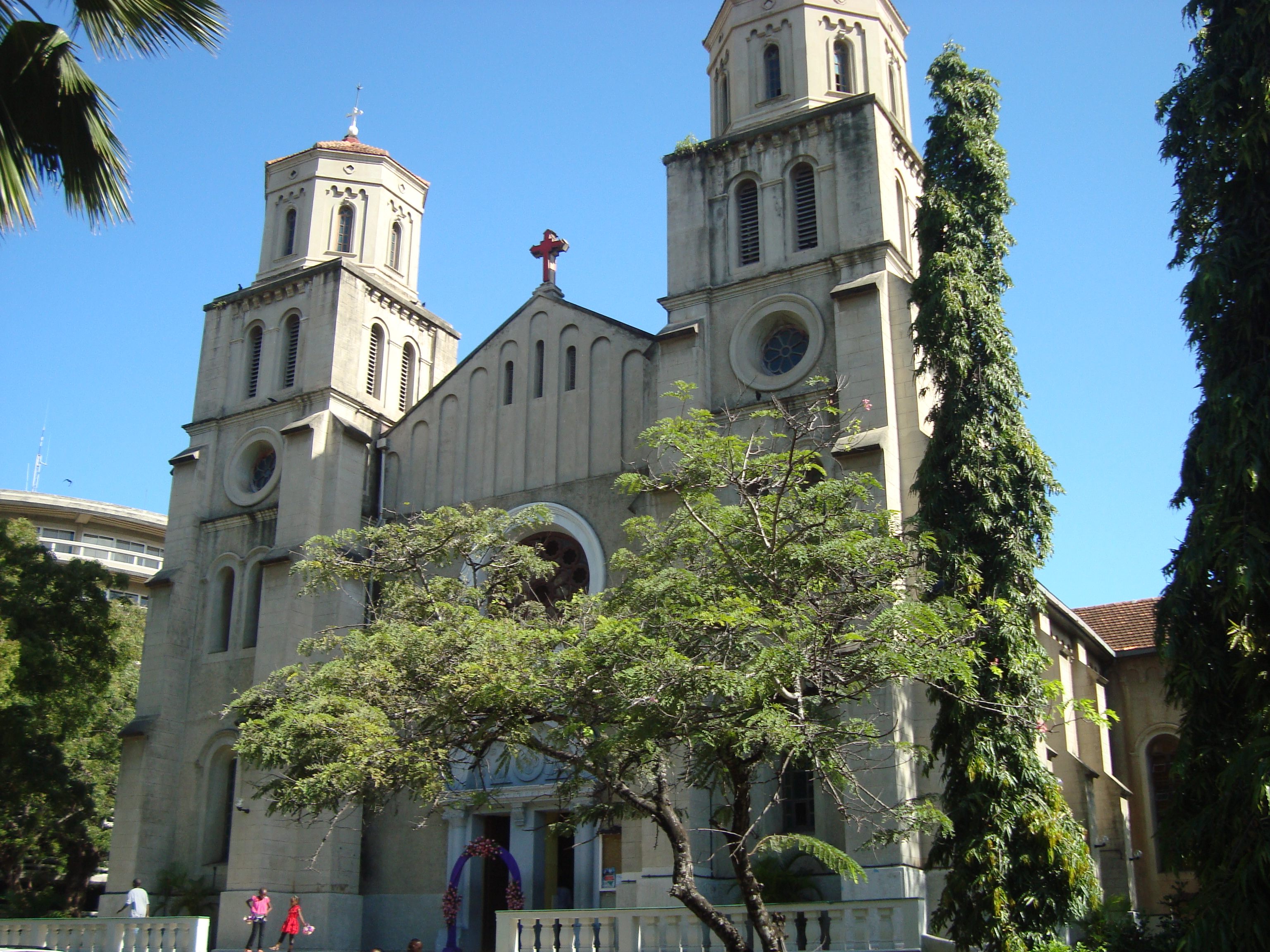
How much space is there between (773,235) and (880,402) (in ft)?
14.9

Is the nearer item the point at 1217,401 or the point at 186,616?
the point at 1217,401

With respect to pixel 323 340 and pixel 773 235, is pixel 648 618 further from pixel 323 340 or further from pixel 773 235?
pixel 323 340

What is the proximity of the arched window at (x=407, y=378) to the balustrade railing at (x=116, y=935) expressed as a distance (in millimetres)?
12284

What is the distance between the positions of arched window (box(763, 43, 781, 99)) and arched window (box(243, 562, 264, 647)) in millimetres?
14027

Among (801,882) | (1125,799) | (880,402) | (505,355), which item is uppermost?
(505,355)

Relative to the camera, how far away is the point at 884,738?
1698 centimetres

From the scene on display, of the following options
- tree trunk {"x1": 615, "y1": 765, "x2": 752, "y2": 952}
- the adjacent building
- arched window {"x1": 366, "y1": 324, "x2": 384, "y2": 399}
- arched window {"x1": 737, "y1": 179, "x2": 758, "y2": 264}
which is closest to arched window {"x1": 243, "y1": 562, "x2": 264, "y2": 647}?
arched window {"x1": 366, "y1": 324, "x2": 384, "y2": 399}

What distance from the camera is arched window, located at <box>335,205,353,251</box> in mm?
29438

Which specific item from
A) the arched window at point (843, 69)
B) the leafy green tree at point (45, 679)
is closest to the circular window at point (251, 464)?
the leafy green tree at point (45, 679)

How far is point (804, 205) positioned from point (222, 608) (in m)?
14.7

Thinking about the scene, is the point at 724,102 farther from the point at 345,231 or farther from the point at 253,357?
the point at 253,357

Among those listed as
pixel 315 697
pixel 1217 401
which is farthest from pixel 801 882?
pixel 1217 401

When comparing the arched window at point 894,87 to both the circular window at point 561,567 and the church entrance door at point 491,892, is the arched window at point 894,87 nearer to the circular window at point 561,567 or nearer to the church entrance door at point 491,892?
the circular window at point 561,567

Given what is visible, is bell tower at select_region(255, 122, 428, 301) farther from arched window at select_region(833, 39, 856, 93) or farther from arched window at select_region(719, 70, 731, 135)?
arched window at select_region(833, 39, 856, 93)
